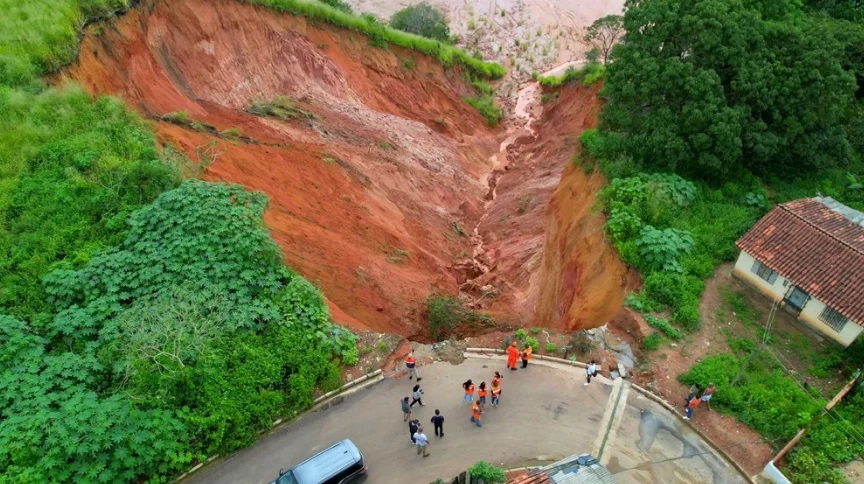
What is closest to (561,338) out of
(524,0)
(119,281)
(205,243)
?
(205,243)

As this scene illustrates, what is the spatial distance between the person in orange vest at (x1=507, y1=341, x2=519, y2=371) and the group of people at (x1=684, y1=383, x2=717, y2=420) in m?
4.87

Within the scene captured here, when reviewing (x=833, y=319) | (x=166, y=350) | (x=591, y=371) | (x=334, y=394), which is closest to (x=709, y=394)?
(x=591, y=371)

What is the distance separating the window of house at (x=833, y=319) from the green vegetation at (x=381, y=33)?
31.9 metres

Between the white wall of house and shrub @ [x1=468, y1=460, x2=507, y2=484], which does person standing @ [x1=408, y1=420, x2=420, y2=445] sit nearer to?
shrub @ [x1=468, y1=460, x2=507, y2=484]

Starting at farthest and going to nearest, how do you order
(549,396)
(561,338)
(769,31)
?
(769,31)
(561,338)
(549,396)

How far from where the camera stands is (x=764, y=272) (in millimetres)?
18109

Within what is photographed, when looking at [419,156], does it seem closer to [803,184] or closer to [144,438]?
[803,184]

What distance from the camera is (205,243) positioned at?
1606 cm

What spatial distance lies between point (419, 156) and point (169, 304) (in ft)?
68.0

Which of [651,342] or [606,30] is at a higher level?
[606,30]

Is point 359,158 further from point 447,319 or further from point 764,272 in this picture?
point 764,272

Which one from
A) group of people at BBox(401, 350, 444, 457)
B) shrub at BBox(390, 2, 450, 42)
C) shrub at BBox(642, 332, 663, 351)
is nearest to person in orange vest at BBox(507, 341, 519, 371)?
group of people at BBox(401, 350, 444, 457)

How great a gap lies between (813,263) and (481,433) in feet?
38.6

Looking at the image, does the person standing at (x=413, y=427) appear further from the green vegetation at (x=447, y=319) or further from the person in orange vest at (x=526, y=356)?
the green vegetation at (x=447, y=319)
